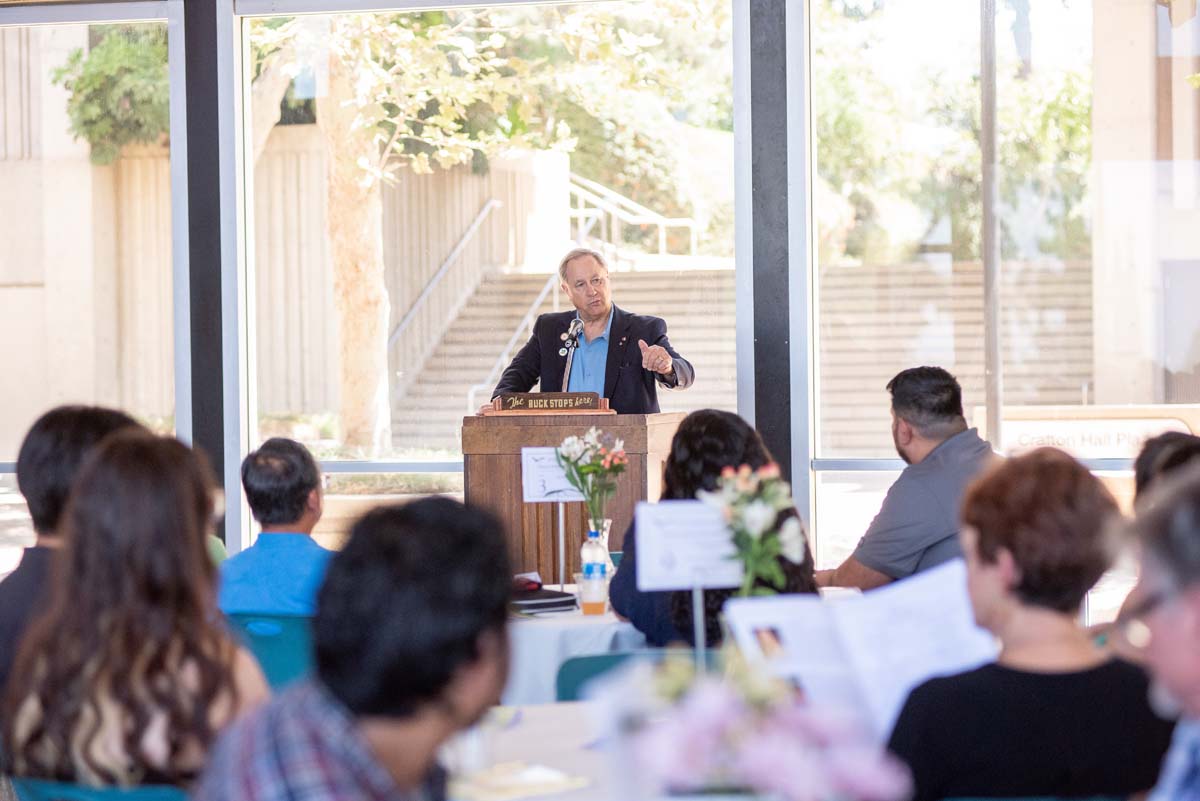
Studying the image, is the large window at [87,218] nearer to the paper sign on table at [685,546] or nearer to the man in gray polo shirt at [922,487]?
the man in gray polo shirt at [922,487]

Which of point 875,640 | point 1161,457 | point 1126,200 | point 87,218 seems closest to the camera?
point 875,640

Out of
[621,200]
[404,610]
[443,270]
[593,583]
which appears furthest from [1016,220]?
[404,610]

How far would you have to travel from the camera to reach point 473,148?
7.00 meters

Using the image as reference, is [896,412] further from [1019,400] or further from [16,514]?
[16,514]

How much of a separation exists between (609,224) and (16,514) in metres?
3.49

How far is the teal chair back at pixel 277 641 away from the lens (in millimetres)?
3568

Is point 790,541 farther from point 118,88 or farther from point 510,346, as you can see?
point 118,88

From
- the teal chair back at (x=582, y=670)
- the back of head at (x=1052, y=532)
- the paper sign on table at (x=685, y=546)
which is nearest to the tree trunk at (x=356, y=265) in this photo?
the teal chair back at (x=582, y=670)

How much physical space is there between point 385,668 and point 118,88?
6317 millimetres

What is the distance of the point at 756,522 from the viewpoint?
2818 mm

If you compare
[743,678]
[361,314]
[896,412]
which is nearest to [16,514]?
[361,314]

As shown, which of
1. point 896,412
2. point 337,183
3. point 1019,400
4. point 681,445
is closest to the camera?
point 681,445

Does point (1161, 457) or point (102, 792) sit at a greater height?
point (1161, 457)

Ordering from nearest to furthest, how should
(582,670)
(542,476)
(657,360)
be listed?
1. (582,670)
2. (542,476)
3. (657,360)
